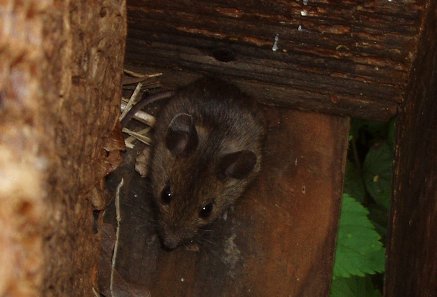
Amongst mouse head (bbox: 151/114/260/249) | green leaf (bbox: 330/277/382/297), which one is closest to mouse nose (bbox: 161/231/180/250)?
mouse head (bbox: 151/114/260/249)

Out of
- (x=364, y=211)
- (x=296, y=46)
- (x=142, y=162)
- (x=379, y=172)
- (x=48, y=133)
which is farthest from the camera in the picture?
(x=379, y=172)

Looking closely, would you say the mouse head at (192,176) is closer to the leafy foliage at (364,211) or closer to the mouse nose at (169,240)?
the mouse nose at (169,240)

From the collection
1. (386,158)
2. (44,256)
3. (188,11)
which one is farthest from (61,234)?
(386,158)

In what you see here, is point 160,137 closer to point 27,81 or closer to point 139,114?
point 139,114

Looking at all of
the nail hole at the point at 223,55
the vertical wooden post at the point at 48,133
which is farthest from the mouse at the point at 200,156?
the vertical wooden post at the point at 48,133

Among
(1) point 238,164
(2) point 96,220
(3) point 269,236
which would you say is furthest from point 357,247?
(2) point 96,220

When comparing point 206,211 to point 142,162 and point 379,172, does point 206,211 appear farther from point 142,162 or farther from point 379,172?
point 379,172

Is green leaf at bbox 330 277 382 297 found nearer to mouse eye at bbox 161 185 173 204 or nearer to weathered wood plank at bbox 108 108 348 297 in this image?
weathered wood plank at bbox 108 108 348 297
